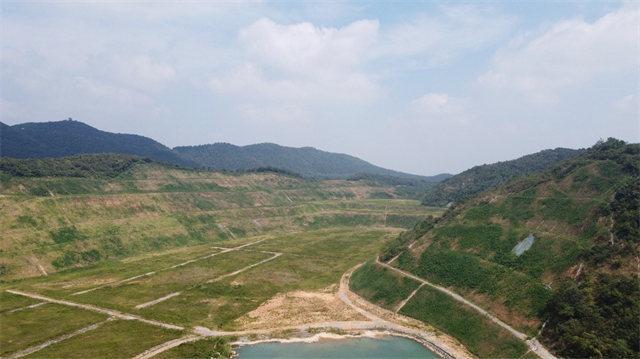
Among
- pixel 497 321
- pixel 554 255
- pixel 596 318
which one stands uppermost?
pixel 554 255

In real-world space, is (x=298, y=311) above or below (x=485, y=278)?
below

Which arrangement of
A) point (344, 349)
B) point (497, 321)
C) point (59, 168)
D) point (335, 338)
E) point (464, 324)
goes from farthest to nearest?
point (59, 168)
point (464, 324)
point (335, 338)
point (497, 321)
point (344, 349)

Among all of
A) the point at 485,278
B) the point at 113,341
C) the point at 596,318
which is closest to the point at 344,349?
the point at 485,278

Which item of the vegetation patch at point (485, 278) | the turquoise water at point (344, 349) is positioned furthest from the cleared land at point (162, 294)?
the vegetation patch at point (485, 278)

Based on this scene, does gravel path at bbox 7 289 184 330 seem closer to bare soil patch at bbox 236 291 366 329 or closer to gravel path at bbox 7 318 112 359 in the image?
gravel path at bbox 7 318 112 359

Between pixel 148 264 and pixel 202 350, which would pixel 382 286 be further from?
pixel 148 264

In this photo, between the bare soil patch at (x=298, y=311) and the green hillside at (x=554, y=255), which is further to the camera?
the bare soil patch at (x=298, y=311)

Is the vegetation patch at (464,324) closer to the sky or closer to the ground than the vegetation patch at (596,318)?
closer to the ground

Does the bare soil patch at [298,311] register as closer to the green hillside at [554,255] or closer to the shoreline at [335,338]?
the shoreline at [335,338]

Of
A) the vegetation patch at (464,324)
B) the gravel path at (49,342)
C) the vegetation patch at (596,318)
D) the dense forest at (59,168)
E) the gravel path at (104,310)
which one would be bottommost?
the gravel path at (49,342)
